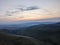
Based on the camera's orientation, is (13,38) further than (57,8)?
No

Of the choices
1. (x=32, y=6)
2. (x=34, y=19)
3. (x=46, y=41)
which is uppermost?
(x=32, y=6)

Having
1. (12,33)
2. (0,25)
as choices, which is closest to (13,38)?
(12,33)

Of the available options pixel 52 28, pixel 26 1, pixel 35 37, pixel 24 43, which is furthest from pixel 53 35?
pixel 26 1

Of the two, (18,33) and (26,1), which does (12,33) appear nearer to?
(18,33)

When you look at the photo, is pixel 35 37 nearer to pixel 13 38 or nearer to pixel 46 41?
pixel 46 41

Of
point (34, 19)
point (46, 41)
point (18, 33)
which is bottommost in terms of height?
point (46, 41)

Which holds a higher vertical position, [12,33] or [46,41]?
[12,33]
